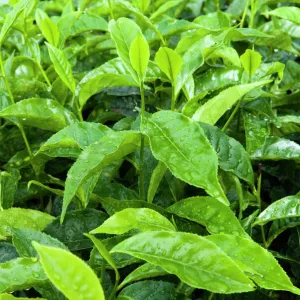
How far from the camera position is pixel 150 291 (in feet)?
3.09

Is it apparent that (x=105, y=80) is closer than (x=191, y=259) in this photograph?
No

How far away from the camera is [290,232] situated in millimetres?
1362

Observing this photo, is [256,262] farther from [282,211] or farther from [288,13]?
[288,13]

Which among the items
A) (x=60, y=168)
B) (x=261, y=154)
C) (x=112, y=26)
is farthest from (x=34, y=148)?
(x=261, y=154)

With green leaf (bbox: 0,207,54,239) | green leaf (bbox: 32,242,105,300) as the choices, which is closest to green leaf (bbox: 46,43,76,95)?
green leaf (bbox: 0,207,54,239)

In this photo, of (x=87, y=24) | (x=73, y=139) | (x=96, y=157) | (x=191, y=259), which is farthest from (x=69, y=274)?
(x=87, y=24)

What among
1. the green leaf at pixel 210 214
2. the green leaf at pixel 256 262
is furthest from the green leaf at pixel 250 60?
the green leaf at pixel 256 262

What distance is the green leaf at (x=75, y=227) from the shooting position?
1084 millimetres

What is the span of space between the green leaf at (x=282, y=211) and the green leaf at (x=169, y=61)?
0.33m

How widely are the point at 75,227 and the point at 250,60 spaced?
0.50 meters

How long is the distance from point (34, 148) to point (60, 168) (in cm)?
11

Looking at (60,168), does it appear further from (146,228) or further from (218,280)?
(218,280)

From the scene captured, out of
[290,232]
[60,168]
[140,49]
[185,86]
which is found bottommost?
[290,232]

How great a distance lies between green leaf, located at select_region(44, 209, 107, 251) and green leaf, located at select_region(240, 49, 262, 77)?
0.43 m
